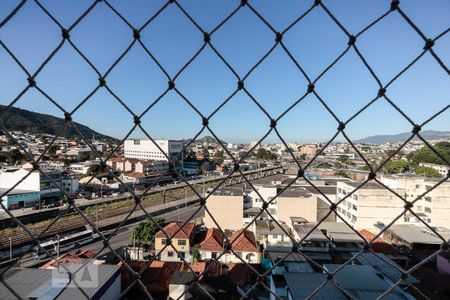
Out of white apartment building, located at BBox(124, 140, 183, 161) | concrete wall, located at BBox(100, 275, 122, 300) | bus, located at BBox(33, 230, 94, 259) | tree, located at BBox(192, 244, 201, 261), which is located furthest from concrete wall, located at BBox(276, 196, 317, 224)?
white apartment building, located at BBox(124, 140, 183, 161)

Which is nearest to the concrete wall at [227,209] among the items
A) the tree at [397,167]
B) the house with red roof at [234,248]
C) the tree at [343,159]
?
the house with red roof at [234,248]

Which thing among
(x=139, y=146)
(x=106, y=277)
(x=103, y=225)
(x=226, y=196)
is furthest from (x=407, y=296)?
(x=139, y=146)

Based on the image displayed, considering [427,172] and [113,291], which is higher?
[427,172]

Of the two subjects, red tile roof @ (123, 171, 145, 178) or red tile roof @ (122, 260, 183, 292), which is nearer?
red tile roof @ (122, 260, 183, 292)

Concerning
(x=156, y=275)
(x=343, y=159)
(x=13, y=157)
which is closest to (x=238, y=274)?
(x=156, y=275)

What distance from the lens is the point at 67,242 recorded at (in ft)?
23.0

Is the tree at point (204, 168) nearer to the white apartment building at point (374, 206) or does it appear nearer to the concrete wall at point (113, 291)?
the white apartment building at point (374, 206)

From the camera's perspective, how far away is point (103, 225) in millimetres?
7945

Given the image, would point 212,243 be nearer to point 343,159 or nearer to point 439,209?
point 439,209

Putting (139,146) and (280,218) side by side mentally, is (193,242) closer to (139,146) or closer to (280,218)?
(280,218)

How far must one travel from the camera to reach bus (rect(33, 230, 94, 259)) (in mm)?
6438

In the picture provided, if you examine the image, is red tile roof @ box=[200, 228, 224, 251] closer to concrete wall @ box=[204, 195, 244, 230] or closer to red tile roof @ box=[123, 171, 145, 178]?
concrete wall @ box=[204, 195, 244, 230]

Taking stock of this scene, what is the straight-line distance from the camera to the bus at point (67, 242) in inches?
253
